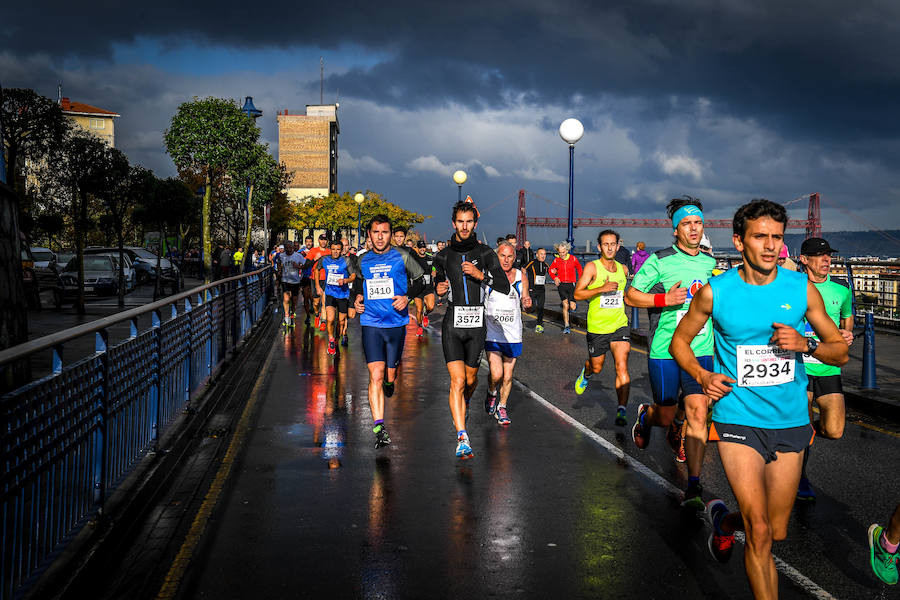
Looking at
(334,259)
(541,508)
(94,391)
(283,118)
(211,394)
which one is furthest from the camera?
(283,118)

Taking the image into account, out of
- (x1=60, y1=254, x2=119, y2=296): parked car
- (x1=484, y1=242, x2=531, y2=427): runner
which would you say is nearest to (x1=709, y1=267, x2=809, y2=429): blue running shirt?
(x1=484, y1=242, x2=531, y2=427): runner

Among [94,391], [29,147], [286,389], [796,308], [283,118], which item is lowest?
[286,389]

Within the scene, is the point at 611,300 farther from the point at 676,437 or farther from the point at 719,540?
the point at 719,540

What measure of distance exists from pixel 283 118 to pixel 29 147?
113 meters

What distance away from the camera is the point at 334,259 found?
15.2 m

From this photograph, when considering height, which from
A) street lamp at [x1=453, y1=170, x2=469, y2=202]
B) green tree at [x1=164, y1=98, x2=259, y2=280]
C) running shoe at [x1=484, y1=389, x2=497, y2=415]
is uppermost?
green tree at [x1=164, y1=98, x2=259, y2=280]

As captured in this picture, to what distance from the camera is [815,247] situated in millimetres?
6277

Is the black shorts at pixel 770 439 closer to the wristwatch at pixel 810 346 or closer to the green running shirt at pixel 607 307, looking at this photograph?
the wristwatch at pixel 810 346

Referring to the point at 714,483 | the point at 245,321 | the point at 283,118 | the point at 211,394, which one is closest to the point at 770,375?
the point at 714,483

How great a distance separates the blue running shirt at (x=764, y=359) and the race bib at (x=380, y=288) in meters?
4.59

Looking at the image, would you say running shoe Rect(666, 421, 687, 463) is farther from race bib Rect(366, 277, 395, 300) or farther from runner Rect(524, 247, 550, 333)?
runner Rect(524, 247, 550, 333)

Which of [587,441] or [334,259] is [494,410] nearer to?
[587,441]

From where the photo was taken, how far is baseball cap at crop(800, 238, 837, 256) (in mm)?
6238

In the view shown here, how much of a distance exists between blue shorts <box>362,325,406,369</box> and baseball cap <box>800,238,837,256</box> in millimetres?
3739
